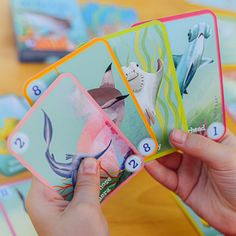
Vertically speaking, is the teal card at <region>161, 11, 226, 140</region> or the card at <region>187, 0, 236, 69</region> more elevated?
the teal card at <region>161, 11, 226, 140</region>

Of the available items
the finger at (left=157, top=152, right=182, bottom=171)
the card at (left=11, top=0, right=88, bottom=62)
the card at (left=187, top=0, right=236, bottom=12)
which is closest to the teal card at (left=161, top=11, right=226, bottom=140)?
the finger at (left=157, top=152, right=182, bottom=171)

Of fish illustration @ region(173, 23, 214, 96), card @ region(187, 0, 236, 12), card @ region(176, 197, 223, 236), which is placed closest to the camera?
fish illustration @ region(173, 23, 214, 96)

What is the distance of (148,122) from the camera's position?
0.73m

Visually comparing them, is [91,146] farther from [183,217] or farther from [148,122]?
[183,217]

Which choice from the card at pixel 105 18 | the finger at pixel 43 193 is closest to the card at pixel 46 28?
the card at pixel 105 18

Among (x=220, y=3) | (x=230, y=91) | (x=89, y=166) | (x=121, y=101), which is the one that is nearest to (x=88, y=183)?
(x=89, y=166)

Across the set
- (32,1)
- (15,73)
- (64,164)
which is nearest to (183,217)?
(64,164)

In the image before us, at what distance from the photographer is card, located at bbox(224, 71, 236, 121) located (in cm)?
103

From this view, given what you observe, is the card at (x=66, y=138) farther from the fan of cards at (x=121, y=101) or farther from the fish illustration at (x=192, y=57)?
the fish illustration at (x=192, y=57)

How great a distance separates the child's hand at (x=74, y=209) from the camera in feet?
1.98

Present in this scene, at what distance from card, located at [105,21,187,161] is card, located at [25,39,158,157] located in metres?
0.01

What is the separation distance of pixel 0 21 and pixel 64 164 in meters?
0.58

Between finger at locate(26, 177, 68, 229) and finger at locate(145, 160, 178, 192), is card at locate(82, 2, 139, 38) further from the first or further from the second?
finger at locate(26, 177, 68, 229)

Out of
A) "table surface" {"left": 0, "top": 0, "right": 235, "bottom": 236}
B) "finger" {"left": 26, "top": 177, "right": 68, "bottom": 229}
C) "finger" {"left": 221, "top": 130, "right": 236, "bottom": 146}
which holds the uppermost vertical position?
"finger" {"left": 26, "top": 177, "right": 68, "bottom": 229}
